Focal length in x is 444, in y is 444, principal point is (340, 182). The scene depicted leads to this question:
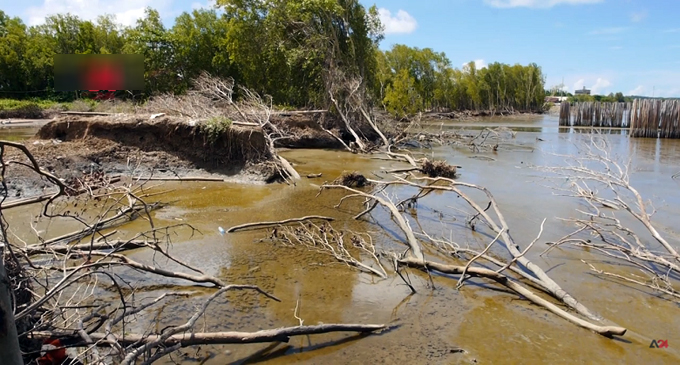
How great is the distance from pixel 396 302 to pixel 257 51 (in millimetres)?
21749

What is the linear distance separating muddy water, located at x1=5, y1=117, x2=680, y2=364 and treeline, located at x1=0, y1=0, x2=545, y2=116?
12954 mm

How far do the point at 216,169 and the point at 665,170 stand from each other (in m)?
14.5

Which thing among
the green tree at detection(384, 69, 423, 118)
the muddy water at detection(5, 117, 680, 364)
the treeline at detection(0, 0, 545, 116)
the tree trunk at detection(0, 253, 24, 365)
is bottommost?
the muddy water at detection(5, 117, 680, 364)

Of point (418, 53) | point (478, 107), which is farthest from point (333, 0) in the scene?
point (478, 107)

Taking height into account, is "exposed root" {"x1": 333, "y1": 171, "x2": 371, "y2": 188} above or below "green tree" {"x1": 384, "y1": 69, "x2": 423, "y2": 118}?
below

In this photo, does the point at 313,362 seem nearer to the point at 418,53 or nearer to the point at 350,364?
the point at 350,364

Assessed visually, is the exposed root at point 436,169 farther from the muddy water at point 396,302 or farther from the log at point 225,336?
the log at point 225,336

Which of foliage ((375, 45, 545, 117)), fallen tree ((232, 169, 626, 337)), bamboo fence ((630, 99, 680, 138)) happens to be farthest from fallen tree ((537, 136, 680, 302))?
foliage ((375, 45, 545, 117))

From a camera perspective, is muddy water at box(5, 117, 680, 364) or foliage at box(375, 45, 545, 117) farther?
foliage at box(375, 45, 545, 117)

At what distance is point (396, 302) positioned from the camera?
5371 mm

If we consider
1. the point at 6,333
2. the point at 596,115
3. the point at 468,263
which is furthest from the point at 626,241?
the point at 596,115

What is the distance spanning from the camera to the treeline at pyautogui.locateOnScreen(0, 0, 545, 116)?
69.5 ft

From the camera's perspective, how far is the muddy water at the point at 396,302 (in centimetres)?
428

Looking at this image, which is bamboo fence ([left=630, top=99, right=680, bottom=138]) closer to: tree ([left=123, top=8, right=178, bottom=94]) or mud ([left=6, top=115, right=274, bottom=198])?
mud ([left=6, top=115, right=274, bottom=198])
